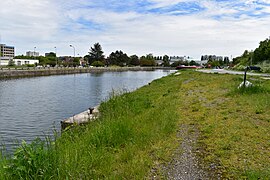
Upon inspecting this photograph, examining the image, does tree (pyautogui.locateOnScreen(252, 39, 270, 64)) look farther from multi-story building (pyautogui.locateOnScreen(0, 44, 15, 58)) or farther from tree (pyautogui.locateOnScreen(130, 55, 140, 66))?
multi-story building (pyautogui.locateOnScreen(0, 44, 15, 58))

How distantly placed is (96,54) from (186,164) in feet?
488

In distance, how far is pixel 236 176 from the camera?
438 centimetres

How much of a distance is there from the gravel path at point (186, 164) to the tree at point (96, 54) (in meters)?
146

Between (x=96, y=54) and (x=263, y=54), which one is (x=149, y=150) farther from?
(x=96, y=54)

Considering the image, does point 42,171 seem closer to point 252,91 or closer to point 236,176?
point 236,176

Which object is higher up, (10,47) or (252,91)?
(10,47)

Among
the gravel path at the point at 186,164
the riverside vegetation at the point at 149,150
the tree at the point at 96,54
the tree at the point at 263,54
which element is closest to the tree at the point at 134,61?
the tree at the point at 96,54

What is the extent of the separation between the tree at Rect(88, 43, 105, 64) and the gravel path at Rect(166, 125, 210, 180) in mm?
146051

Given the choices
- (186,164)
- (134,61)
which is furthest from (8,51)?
(186,164)

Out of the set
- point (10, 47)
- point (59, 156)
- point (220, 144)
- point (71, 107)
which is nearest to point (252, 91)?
point (220, 144)

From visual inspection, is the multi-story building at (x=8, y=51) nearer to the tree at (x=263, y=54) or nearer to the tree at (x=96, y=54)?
the tree at (x=96, y=54)

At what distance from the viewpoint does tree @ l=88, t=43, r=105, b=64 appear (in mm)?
149000

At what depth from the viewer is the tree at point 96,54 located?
489 feet

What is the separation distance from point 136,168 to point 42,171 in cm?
166
